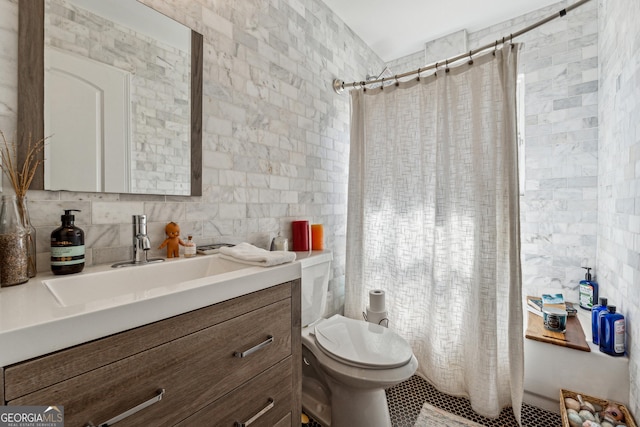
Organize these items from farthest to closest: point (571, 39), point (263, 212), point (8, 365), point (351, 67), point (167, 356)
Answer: point (351, 67) < point (571, 39) < point (263, 212) < point (167, 356) < point (8, 365)

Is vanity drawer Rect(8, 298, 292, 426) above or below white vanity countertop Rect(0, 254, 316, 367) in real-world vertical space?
below

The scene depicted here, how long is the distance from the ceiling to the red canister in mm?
1644

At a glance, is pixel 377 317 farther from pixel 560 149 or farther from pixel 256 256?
pixel 560 149

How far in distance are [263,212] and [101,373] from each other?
44.3 inches

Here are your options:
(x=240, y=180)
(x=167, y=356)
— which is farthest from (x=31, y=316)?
(x=240, y=180)

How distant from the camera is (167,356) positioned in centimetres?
69

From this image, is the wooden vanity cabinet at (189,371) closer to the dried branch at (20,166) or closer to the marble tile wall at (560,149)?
the dried branch at (20,166)

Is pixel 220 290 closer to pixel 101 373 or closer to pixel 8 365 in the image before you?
pixel 101 373

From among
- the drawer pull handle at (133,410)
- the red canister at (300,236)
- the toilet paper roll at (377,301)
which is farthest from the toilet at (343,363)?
the drawer pull handle at (133,410)

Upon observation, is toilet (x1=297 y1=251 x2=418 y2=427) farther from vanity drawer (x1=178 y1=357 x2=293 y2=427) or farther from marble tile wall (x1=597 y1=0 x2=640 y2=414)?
marble tile wall (x1=597 y1=0 x2=640 y2=414)

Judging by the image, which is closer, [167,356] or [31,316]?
[31,316]

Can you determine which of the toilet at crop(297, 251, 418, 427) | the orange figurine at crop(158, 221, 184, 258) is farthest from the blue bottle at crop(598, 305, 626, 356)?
the orange figurine at crop(158, 221, 184, 258)

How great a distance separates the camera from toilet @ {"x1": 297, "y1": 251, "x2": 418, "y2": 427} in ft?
4.12

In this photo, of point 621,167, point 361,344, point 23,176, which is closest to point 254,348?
point 361,344
